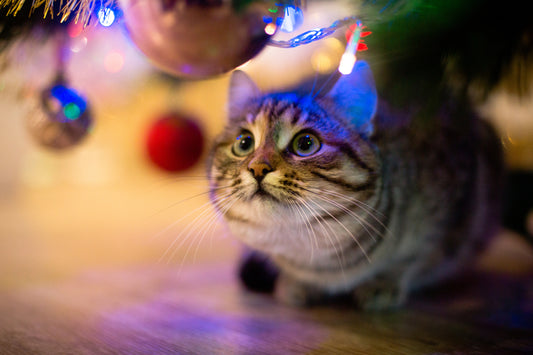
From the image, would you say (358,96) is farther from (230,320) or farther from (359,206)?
(230,320)

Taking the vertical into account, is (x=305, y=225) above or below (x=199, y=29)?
below

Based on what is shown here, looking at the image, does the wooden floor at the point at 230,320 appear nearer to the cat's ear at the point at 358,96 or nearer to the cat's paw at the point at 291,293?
the cat's paw at the point at 291,293

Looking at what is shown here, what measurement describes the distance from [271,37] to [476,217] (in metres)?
0.74

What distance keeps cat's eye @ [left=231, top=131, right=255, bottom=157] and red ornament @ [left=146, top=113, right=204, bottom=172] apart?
58 centimetres

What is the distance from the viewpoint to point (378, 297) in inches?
35.6

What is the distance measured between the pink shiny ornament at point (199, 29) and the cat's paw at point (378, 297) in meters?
0.56

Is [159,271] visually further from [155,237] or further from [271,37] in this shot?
[271,37]

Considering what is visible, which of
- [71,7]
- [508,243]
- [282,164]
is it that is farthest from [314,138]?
[508,243]

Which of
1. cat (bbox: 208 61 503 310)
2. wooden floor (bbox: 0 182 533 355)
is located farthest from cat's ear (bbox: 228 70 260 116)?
wooden floor (bbox: 0 182 533 355)

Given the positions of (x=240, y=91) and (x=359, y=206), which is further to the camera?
(x=240, y=91)

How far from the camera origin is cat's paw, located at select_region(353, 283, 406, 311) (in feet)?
2.95

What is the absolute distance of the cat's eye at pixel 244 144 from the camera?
88cm

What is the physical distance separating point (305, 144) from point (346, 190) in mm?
122

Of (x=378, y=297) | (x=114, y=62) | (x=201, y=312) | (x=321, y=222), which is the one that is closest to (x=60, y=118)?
(x=114, y=62)
